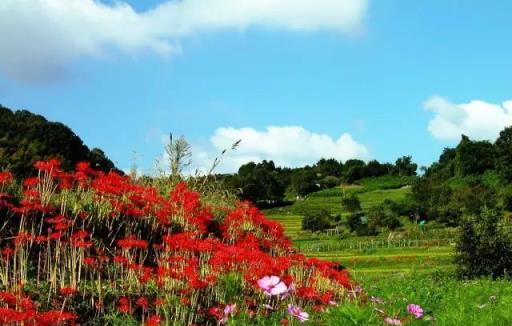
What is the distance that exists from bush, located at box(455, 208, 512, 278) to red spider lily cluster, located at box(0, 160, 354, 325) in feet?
57.8

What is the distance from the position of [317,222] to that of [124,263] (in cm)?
6837

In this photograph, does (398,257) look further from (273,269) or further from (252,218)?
(273,269)

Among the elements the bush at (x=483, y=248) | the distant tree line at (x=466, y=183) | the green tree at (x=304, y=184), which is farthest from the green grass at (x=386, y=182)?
the bush at (x=483, y=248)

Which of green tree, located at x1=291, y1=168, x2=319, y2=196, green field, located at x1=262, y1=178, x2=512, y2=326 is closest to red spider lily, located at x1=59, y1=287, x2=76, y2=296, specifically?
green field, located at x1=262, y1=178, x2=512, y2=326

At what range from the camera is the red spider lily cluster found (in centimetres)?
651

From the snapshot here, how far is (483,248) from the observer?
26.1m

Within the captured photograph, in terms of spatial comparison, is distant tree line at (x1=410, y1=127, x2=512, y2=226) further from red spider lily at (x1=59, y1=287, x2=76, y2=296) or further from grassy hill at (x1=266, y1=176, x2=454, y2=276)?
red spider lily at (x1=59, y1=287, x2=76, y2=296)

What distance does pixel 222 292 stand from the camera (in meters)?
7.37

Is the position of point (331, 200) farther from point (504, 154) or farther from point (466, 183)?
point (504, 154)

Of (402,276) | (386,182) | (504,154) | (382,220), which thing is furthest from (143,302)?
(386,182)

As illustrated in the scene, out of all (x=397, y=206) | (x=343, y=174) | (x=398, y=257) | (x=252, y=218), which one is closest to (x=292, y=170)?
(x=343, y=174)

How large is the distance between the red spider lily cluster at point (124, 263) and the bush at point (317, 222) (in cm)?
6501

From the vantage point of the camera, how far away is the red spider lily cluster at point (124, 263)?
6512 mm

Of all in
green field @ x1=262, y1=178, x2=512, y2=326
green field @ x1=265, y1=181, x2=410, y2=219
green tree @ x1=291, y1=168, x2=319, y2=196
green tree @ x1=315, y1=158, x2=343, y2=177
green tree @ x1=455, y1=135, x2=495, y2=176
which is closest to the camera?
green field @ x1=262, y1=178, x2=512, y2=326
